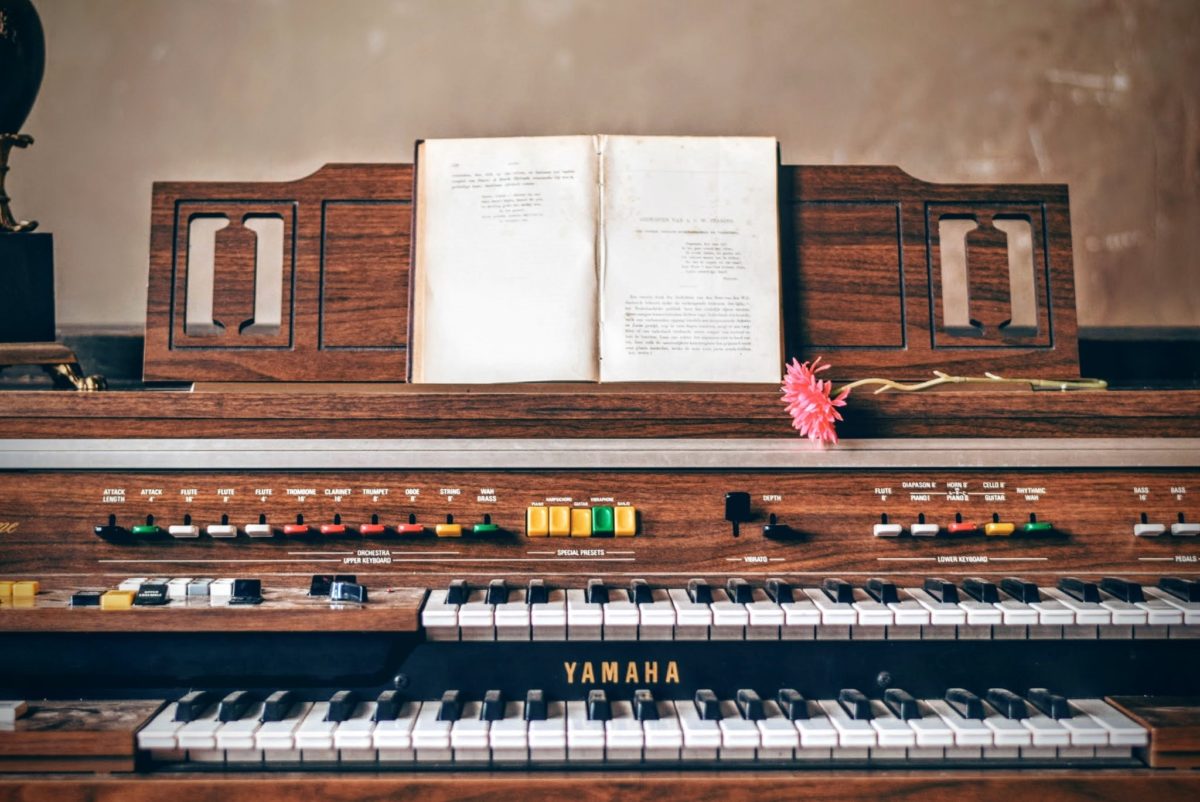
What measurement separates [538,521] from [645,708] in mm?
325

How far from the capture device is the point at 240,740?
1.21m

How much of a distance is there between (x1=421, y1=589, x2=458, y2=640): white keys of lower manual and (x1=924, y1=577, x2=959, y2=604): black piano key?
0.73 meters

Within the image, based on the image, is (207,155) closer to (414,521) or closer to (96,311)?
(96,311)

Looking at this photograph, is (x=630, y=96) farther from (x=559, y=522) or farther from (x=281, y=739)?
(x=281, y=739)

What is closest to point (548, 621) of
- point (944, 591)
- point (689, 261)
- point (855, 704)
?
point (855, 704)

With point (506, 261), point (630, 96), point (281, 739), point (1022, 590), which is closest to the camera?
point (281, 739)

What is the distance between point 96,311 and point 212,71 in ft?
2.37

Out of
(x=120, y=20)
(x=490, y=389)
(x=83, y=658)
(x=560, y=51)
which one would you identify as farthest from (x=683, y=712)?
(x=120, y=20)

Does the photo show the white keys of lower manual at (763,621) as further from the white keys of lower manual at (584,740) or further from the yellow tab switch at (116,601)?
the yellow tab switch at (116,601)

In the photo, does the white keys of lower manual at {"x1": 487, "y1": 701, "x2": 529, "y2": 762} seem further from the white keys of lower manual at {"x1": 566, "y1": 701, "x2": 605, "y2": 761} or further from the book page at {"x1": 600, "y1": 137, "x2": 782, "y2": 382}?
the book page at {"x1": 600, "y1": 137, "x2": 782, "y2": 382}

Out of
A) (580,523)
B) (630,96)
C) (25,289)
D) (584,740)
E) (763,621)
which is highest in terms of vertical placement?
(630,96)

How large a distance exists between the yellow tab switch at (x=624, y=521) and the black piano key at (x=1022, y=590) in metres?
0.59

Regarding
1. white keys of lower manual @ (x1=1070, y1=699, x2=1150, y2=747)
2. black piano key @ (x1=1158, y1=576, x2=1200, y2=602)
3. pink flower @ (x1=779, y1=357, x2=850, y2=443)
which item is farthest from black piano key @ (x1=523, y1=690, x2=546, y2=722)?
black piano key @ (x1=1158, y1=576, x2=1200, y2=602)

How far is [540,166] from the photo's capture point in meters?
1.57
